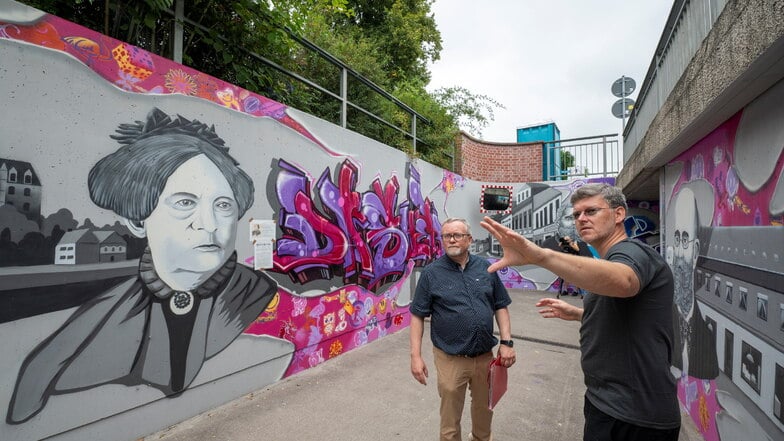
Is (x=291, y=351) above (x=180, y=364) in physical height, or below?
below

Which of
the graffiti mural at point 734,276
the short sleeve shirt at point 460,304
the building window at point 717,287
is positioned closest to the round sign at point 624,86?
the graffiti mural at point 734,276

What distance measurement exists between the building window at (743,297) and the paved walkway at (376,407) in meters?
1.48

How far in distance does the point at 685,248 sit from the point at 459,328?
2.58 m

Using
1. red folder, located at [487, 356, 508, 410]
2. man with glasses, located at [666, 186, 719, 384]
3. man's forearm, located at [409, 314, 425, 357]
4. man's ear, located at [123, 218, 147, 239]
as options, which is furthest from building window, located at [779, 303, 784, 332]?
man's ear, located at [123, 218, 147, 239]

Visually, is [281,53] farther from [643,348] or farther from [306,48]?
[643,348]

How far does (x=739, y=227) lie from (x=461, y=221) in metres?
1.77

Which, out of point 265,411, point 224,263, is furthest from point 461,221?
point 265,411

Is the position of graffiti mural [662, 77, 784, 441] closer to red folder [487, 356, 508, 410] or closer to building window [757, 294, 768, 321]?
building window [757, 294, 768, 321]

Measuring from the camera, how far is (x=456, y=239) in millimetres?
2576

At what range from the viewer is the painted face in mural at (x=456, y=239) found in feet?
8.45

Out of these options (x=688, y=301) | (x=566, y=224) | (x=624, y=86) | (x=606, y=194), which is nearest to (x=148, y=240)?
(x=606, y=194)

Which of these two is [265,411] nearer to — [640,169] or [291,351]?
[291,351]

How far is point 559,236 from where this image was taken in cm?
1030

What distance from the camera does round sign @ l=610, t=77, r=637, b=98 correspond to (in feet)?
29.6
